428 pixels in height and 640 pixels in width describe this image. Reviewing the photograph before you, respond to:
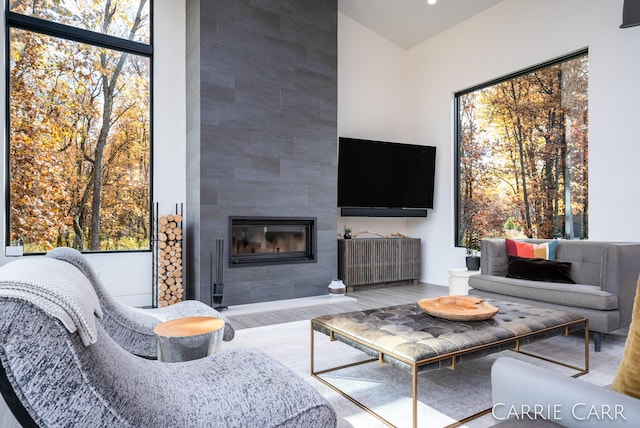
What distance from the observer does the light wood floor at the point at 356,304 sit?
3.92m

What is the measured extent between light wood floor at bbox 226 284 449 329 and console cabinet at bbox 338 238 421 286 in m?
0.18

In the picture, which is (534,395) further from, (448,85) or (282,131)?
(448,85)

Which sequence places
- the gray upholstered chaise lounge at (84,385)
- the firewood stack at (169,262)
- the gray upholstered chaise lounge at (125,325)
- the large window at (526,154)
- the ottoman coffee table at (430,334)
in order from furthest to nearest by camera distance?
the large window at (526,154) → the firewood stack at (169,262) → the gray upholstered chaise lounge at (125,325) → the ottoman coffee table at (430,334) → the gray upholstered chaise lounge at (84,385)

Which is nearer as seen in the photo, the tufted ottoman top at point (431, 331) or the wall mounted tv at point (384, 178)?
the tufted ottoman top at point (431, 331)

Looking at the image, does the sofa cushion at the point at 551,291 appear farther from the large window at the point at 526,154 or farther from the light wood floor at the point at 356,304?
the large window at the point at 526,154

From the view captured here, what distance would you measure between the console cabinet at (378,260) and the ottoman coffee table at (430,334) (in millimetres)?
2849

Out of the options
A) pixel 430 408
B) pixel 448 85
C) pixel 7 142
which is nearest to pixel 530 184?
pixel 448 85

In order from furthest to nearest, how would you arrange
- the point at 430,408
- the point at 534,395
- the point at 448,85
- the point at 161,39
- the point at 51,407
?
the point at 448,85
the point at 161,39
the point at 430,408
the point at 534,395
the point at 51,407

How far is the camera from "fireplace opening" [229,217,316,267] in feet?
15.3

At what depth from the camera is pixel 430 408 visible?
2045mm

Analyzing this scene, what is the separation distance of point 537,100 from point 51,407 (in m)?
5.63

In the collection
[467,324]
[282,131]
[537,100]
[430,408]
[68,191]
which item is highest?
[537,100]

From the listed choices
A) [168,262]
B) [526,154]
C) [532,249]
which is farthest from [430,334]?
[526,154]

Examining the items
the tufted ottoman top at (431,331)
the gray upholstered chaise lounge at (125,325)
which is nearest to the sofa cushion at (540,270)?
the tufted ottoman top at (431,331)
